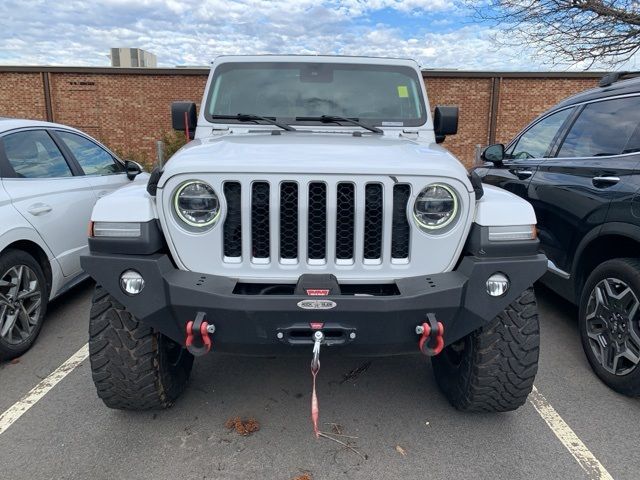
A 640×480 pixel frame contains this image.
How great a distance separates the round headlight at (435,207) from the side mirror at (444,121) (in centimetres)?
154

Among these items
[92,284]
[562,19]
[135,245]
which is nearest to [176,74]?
[562,19]

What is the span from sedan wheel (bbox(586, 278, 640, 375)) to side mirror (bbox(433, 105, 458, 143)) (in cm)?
151

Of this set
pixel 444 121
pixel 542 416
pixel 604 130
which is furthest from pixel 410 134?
pixel 542 416

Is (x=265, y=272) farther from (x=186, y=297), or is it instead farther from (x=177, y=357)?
(x=177, y=357)

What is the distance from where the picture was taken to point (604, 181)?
332cm

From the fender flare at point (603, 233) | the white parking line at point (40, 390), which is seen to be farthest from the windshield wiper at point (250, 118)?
the fender flare at point (603, 233)

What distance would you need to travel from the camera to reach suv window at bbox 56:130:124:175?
4680 mm

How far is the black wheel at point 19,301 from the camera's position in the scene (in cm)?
342

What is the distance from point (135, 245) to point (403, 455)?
1.72m

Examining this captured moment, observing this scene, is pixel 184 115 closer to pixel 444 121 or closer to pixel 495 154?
pixel 444 121

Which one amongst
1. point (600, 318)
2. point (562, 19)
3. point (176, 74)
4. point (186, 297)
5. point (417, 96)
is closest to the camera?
point (186, 297)

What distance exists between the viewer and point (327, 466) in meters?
2.49

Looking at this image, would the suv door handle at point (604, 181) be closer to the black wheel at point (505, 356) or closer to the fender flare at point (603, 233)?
the fender flare at point (603, 233)

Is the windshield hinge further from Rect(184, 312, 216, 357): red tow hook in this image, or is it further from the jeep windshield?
Rect(184, 312, 216, 357): red tow hook
